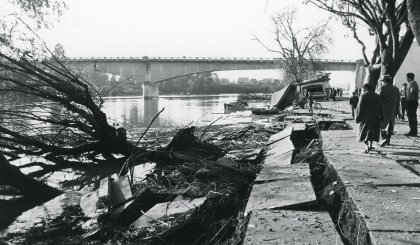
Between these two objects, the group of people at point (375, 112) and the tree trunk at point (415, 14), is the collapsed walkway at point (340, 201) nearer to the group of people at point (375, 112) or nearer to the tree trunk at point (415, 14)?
the group of people at point (375, 112)

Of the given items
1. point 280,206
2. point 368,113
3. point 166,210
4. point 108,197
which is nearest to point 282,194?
point 280,206

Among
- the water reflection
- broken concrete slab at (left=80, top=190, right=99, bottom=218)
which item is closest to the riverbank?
broken concrete slab at (left=80, top=190, right=99, bottom=218)

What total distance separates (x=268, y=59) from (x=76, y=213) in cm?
5968

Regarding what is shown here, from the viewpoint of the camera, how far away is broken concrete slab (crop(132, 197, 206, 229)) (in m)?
3.95

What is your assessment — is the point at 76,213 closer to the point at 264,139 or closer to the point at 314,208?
the point at 314,208

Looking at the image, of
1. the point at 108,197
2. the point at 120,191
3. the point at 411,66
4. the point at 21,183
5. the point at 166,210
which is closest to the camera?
the point at 166,210

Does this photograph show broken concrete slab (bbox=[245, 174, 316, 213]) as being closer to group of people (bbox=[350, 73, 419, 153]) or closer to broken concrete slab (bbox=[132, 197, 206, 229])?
broken concrete slab (bbox=[132, 197, 206, 229])

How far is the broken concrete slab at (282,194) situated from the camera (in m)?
3.63

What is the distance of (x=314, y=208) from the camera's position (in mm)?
3568

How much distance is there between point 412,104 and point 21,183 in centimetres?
889

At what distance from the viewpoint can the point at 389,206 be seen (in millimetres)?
3387

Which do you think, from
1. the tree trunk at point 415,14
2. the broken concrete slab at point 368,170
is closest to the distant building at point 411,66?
the broken concrete slab at point 368,170

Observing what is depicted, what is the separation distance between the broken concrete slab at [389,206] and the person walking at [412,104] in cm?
549

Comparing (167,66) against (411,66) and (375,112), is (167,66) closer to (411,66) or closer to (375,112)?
(411,66)
